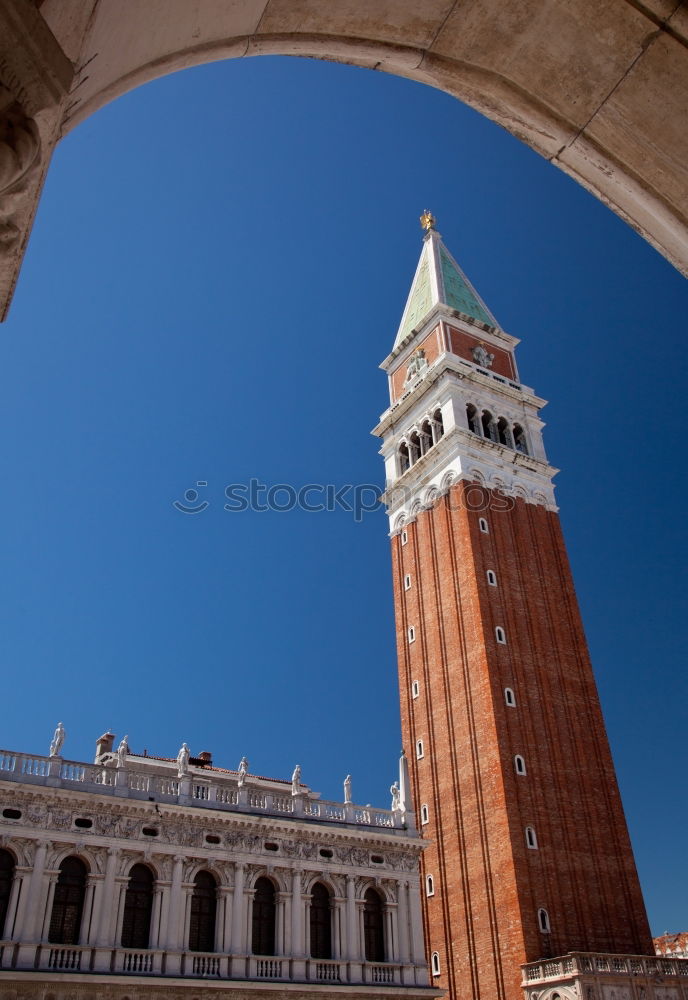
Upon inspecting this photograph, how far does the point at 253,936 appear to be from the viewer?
23.7 m

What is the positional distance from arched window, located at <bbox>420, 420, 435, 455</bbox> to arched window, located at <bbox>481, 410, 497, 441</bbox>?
10.0 ft

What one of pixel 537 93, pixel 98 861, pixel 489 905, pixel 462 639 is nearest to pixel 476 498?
pixel 462 639

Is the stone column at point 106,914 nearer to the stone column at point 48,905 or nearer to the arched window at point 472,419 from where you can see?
the stone column at point 48,905

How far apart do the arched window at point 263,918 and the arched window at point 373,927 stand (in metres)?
3.18

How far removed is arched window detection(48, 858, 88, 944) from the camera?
68.6 ft

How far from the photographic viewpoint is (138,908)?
2231 cm

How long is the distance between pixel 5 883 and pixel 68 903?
5.76 feet

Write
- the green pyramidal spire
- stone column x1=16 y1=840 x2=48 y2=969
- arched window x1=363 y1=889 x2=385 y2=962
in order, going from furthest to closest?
the green pyramidal spire
arched window x1=363 y1=889 x2=385 y2=962
stone column x1=16 y1=840 x2=48 y2=969

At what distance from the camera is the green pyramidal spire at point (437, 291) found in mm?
51375

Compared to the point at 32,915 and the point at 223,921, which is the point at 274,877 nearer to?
the point at 223,921

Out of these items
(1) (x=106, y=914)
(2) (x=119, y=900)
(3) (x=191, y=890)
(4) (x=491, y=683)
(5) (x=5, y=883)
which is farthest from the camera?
(4) (x=491, y=683)

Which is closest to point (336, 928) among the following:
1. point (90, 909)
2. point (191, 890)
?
point (191, 890)

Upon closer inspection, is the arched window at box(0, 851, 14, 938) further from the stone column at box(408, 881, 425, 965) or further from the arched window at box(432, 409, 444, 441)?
the arched window at box(432, 409, 444, 441)

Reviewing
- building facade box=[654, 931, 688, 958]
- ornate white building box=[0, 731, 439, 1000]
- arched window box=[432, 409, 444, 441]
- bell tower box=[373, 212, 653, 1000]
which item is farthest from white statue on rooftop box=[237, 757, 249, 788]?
building facade box=[654, 931, 688, 958]
